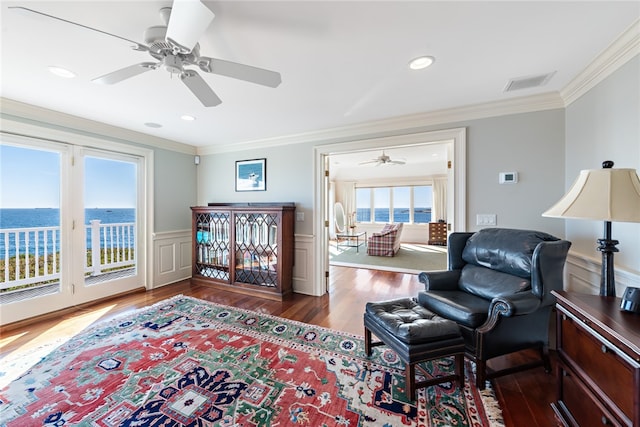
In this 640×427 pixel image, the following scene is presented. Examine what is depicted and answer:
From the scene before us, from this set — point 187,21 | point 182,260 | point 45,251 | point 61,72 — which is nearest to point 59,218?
point 45,251

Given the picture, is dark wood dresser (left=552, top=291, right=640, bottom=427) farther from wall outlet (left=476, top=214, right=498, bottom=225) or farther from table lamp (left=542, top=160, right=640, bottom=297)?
wall outlet (left=476, top=214, right=498, bottom=225)

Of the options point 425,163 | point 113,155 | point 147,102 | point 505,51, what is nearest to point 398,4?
point 505,51

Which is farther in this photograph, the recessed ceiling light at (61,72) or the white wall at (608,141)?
the recessed ceiling light at (61,72)

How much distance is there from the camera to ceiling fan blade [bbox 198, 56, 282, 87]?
1.46 metres

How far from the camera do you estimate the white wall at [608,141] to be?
161 cm

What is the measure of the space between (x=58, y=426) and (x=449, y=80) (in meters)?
3.64

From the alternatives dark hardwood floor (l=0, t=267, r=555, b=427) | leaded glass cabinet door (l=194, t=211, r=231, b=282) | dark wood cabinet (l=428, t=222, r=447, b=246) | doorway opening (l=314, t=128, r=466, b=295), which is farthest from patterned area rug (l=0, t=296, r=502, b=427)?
dark wood cabinet (l=428, t=222, r=447, b=246)

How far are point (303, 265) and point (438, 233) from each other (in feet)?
18.3

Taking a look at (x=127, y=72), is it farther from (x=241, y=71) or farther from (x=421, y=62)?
(x=421, y=62)

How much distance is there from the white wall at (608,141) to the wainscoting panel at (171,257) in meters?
5.21

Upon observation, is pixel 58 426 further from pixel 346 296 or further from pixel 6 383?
pixel 346 296

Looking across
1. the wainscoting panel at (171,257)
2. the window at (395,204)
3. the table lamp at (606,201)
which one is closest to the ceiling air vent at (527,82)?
the table lamp at (606,201)

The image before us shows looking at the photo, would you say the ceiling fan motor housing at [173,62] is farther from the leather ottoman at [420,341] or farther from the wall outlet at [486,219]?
the wall outlet at [486,219]

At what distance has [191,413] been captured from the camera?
4.97 ft
